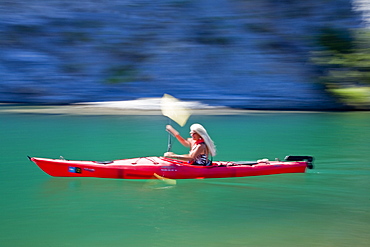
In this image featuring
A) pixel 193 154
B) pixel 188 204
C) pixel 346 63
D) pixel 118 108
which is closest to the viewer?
pixel 188 204

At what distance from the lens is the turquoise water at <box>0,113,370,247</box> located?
6.94m

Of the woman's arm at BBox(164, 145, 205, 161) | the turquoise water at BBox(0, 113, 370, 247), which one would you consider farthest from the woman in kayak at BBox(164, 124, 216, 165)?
the turquoise water at BBox(0, 113, 370, 247)

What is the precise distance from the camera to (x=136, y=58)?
3219cm

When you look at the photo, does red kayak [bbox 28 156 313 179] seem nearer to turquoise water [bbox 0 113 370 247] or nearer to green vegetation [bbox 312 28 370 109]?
turquoise water [bbox 0 113 370 247]

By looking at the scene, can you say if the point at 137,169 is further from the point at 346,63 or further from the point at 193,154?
the point at 346,63

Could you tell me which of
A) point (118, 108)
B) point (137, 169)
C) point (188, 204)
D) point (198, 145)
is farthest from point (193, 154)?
point (118, 108)

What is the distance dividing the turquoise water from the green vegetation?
15.5m

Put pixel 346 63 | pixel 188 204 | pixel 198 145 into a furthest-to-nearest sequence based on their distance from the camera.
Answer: pixel 346 63 < pixel 198 145 < pixel 188 204

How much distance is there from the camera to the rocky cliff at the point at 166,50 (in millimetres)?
30562

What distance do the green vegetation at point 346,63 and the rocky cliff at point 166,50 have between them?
64 centimetres

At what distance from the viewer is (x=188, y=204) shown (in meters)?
8.49

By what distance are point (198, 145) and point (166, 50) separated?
2274 cm

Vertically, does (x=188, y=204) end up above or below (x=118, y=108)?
below

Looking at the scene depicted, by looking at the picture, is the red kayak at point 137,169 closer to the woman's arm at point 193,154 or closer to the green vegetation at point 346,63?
the woman's arm at point 193,154
